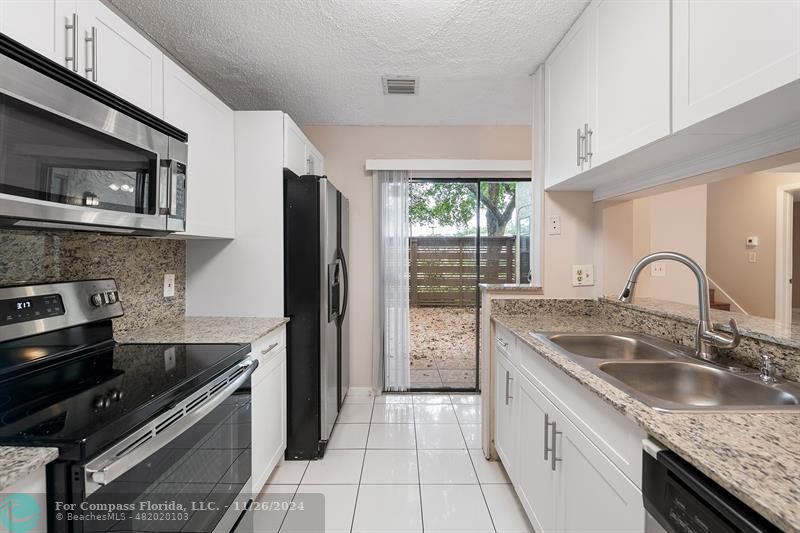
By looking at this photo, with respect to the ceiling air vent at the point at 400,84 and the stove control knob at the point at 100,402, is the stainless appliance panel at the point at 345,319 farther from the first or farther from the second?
the stove control knob at the point at 100,402

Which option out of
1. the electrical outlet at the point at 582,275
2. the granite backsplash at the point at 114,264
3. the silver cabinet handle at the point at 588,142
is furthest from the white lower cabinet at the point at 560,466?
the granite backsplash at the point at 114,264

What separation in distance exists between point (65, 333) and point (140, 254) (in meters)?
0.64

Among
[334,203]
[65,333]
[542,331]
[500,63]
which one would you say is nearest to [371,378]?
[334,203]

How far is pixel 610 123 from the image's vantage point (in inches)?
55.9

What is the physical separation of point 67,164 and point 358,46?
60.8 inches

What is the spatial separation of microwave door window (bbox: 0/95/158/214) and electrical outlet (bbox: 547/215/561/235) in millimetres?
2027

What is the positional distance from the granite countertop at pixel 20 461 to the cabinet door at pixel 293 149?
178cm

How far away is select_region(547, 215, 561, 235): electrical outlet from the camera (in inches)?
83.8

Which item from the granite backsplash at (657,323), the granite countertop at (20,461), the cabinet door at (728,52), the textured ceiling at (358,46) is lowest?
the granite countertop at (20,461)

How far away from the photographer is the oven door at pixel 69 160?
863mm

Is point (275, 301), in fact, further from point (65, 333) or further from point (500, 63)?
point (500, 63)

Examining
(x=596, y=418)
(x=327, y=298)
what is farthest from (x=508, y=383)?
(x=327, y=298)

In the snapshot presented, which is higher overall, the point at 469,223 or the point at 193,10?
the point at 193,10

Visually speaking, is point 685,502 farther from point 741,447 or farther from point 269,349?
point 269,349
